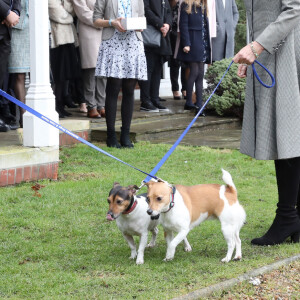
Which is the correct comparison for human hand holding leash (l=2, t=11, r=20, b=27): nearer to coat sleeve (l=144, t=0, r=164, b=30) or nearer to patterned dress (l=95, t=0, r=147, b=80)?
patterned dress (l=95, t=0, r=147, b=80)

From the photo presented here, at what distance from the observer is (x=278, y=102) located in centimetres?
515

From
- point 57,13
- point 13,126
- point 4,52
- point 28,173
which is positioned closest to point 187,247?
point 28,173

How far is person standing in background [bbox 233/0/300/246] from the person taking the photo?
16.4 feet

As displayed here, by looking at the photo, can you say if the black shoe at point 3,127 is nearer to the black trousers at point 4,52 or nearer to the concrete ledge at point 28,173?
the black trousers at point 4,52

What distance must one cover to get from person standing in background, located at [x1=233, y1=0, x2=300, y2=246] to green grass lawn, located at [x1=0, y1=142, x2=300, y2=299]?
14.6 inches

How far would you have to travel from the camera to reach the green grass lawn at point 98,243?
4414 mm

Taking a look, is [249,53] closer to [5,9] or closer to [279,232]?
[279,232]

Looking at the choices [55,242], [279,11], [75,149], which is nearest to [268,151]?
[279,11]

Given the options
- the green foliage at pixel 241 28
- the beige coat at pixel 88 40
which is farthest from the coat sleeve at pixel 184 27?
the green foliage at pixel 241 28

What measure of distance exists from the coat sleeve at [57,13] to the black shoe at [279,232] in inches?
226

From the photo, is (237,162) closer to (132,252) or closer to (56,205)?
(56,205)

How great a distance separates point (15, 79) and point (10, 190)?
1780mm

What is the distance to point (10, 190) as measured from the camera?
6.95 metres

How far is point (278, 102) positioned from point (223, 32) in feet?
27.4
